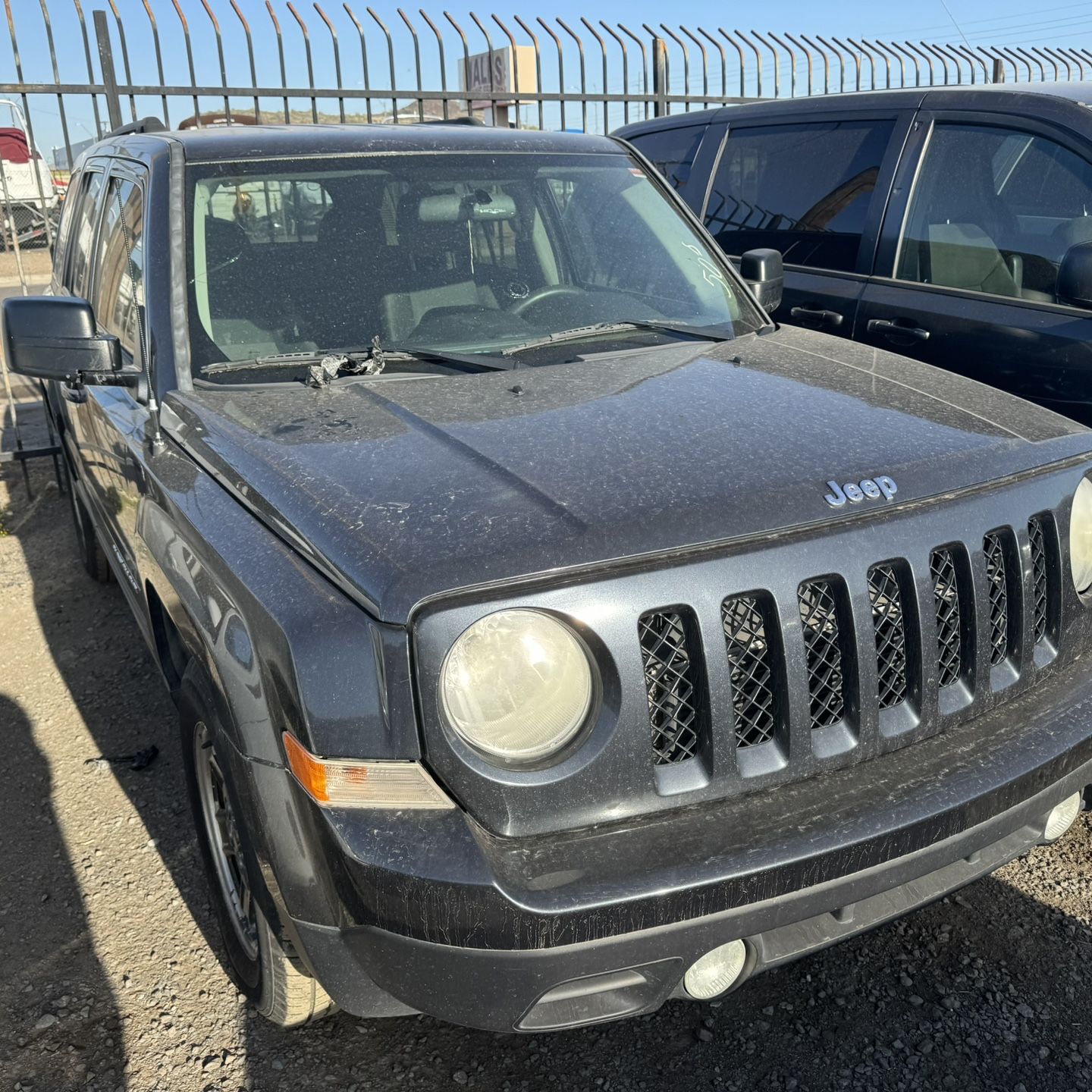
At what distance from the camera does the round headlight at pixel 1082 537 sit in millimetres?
2447

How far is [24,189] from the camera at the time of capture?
12.5 m

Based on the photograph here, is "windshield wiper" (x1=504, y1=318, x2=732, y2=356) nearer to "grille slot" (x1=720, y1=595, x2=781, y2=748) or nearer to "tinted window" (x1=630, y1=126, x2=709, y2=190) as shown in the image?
"grille slot" (x1=720, y1=595, x2=781, y2=748)

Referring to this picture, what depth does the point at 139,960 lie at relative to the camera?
276 centimetres

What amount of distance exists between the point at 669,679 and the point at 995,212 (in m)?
3.14

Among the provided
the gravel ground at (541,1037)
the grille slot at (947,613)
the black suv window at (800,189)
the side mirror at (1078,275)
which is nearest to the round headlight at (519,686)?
the grille slot at (947,613)

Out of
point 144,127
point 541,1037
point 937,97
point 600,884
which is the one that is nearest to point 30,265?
point 144,127

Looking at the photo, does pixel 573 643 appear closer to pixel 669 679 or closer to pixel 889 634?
pixel 669 679

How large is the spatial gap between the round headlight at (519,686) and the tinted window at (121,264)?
1781mm

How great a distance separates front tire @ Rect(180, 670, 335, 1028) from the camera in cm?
223

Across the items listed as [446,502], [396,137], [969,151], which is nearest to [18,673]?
[396,137]

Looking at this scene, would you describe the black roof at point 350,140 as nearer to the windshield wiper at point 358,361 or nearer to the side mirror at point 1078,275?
the windshield wiper at point 358,361

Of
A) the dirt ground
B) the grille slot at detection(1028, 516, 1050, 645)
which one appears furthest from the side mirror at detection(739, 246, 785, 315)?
the dirt ground

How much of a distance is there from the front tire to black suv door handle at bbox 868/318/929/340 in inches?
123

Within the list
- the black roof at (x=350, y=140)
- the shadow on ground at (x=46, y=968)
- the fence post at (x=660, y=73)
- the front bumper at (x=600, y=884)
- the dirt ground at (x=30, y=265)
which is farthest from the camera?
the dirt ground at (x=30, y=265)
